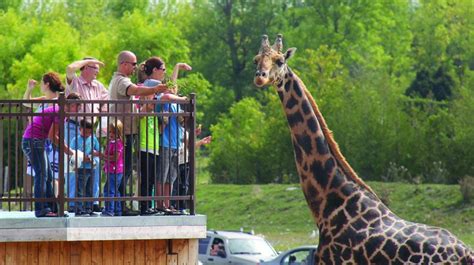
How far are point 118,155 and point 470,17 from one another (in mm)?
72212

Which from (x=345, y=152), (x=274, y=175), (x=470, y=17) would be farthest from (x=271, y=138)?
(x=470, y=17)

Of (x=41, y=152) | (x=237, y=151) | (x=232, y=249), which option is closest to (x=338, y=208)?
(x=41, y=152)

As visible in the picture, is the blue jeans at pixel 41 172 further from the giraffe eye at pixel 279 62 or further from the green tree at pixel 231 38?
the green tree at pixel 231 38

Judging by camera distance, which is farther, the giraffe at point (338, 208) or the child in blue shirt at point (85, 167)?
the giraffe at point (338, 208)

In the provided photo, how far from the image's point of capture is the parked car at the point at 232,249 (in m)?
37.2

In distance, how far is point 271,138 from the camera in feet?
227

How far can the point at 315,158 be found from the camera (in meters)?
18.9

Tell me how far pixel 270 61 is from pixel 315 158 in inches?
57.1

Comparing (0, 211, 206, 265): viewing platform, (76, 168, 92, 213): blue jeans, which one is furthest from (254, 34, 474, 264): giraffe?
(0, 211, 206, 265): viewing platform

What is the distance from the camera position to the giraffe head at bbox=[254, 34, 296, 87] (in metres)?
18.1

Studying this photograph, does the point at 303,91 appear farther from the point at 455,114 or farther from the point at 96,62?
the point at 455,114

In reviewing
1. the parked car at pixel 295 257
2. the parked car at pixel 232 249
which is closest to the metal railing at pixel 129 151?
the parked car at pixel 295 257

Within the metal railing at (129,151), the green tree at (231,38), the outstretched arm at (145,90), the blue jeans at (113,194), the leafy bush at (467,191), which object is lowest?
the leafy bush at (467,191)

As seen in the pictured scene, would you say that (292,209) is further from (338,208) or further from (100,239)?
(100,239)
